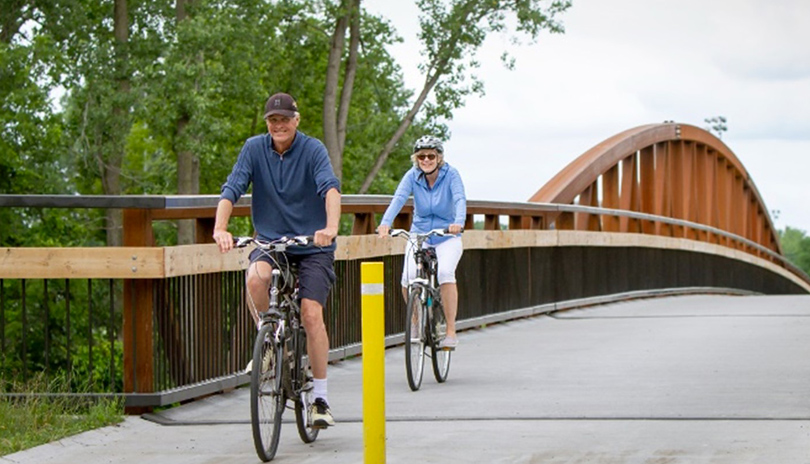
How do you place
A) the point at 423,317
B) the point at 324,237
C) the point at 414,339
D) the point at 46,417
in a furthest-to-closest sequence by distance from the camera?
the point at 423,317, the point at 414,339, the point at 46,417, the point at 324,237

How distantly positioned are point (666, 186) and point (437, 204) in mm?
25861

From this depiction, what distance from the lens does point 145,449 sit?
7633 mm

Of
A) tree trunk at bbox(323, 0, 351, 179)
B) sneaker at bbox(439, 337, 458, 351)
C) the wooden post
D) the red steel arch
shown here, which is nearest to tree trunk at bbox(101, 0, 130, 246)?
tree trunk at bbox(323, 0, 351, 179)

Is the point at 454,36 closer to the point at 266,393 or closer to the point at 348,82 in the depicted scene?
the point at 348,82

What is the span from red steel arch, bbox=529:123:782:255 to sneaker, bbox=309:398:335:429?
37.6 ft

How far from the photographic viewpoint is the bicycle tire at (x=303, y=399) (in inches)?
297

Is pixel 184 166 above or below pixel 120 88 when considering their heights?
below

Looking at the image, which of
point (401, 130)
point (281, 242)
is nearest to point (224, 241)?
point (281, 242)

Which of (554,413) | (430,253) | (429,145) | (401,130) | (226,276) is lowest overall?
(554,413)

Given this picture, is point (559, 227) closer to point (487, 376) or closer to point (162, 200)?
point (487, 376)

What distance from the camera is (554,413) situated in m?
8.66

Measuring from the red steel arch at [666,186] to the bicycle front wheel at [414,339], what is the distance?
344 inches

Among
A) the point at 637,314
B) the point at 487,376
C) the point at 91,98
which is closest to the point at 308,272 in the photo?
the point at 487,376

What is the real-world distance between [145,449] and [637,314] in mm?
11365
